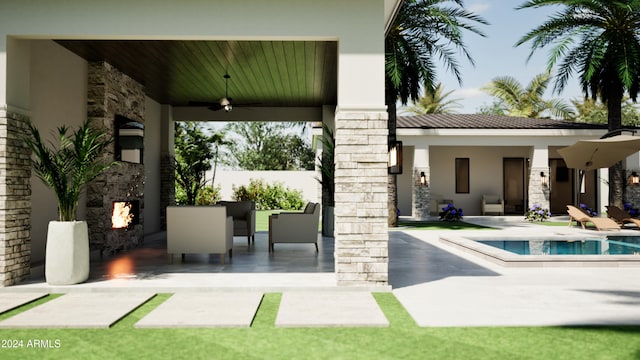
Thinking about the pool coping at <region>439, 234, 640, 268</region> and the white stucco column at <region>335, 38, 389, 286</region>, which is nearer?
the white stucco column at <region>335, 38, 389, 286</region>

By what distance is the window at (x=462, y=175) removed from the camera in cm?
2038

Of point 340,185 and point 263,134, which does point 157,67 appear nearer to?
point 340,185

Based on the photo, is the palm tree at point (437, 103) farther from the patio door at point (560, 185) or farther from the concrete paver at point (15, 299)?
the concrete paver at point (15, 299)

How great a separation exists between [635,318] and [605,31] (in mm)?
12653

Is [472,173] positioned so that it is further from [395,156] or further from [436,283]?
[436,283]

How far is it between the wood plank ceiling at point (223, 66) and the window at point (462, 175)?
9328 mm

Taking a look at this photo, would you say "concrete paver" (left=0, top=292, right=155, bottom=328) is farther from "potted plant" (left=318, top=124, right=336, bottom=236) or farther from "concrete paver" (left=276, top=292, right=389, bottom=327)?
"potted plant" (left=318, top=124, right=336, bottom=236)

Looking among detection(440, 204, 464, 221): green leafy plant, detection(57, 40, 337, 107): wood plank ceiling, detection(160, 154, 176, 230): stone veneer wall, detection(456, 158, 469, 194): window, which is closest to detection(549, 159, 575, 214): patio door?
detection(456, 158, 469, 194): window

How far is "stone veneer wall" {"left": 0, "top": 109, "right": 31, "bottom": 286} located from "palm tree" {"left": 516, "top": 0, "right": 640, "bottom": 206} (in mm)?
13555

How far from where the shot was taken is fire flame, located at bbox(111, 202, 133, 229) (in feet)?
29.6

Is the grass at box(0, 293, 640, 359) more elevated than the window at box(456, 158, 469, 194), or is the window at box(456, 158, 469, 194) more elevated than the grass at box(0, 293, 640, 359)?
the window at box(456, 158, 469, 194)

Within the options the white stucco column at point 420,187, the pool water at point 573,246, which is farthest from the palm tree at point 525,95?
the pool water at point 573,246

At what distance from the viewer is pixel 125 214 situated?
9.47m

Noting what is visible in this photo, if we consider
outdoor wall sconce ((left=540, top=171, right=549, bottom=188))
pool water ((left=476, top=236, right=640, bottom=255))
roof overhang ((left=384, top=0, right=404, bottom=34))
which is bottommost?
pool water ((left=476, top=236, right=640, bottom=255))
